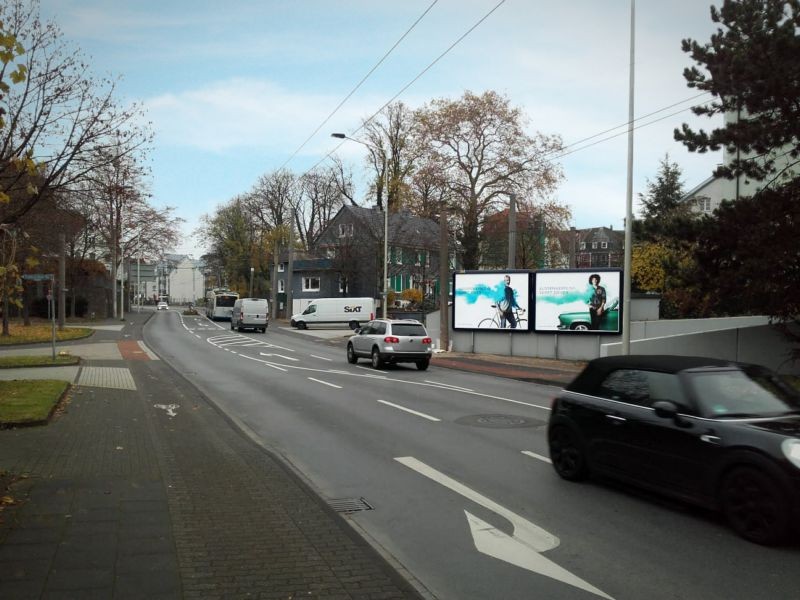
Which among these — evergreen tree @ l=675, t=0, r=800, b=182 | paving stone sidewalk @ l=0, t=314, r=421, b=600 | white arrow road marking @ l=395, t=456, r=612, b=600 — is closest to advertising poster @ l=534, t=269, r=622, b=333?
evergreen tree @ l=675, t=0, r=800, b=182

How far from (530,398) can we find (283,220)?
6917 centimetres

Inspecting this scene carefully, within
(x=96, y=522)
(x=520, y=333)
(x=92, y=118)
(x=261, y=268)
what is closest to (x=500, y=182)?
(x=520, y=333)

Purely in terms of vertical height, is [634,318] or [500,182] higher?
[500,182]

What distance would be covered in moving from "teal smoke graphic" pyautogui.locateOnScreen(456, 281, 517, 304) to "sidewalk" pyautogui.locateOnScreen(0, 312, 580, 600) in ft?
60.7

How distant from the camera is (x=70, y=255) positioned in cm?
5034

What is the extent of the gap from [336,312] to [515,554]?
49.1m

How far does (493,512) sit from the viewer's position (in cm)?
625

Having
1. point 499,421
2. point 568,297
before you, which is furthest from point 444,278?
point 499,421

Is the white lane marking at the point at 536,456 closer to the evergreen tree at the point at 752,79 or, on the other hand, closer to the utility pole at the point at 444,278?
the evergreen tree at the point at 752,79

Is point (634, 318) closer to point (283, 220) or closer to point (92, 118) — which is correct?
point (92, 118)

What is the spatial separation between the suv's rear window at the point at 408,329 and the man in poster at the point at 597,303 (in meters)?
6.79

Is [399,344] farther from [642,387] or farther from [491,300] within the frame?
[642,387]

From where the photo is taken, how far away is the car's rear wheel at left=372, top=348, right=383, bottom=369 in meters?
22.4

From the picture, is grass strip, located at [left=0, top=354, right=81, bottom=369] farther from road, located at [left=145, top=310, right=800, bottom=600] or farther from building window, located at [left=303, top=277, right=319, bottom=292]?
building window, located at [left=303, top=277, right=319, bottom=292]
